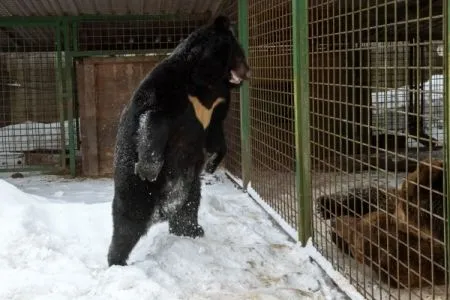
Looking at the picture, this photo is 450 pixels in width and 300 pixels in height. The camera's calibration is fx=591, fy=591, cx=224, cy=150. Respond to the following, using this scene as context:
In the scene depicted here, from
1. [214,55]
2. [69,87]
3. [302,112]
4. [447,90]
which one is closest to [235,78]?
[214,55]

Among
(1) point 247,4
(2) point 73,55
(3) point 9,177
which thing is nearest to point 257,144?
(1) point 247,4

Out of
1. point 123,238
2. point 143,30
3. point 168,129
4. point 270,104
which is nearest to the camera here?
point 168,129

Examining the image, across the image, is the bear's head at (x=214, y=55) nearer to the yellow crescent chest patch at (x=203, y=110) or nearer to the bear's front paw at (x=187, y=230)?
the yellow crescent chest patch at (x=203, y=110)

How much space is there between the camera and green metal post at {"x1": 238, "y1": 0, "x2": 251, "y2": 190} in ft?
23.8

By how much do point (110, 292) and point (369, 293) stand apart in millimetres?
1685

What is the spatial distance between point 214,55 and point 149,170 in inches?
40.9

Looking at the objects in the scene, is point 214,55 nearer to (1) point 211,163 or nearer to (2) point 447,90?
(1) point 211,163

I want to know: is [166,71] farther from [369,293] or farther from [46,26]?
[46,26]

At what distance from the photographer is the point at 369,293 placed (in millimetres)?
3705

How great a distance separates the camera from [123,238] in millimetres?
4469

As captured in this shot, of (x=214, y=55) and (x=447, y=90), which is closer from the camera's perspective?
(x=447, y=90)

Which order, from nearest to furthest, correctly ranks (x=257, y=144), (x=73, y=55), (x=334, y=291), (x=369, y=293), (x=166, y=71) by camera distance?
(x=369, y=293) → (x=334, y=291) → (x=166, y=71) → (x=257, y=144) → (x=73, y=55)

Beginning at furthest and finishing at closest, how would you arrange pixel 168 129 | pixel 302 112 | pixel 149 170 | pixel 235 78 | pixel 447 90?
1. pixel 302 112
2. pixel 235 78
3. pixel 168 129
4. pixel 149 170
5. pixel 447 90

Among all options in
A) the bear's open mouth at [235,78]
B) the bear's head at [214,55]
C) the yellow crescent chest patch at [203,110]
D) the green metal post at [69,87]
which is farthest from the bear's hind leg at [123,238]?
the green metal post at [69,87]
